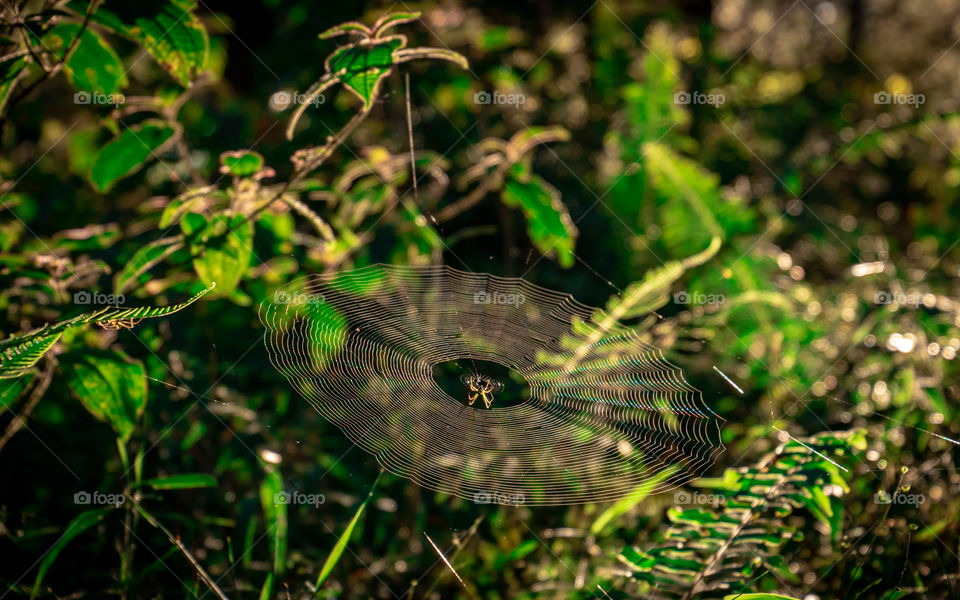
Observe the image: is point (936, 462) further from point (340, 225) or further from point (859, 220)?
point (859, 220)

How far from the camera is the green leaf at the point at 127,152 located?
181 cm

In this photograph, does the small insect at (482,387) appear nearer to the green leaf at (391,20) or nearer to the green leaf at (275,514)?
the green leaf at (275,514)

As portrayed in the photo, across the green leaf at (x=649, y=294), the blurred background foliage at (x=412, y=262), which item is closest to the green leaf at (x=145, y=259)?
the blurred background foliage at (x=412, y=262)

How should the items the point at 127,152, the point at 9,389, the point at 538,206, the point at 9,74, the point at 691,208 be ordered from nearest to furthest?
the point at 9,389, the point at 9,74, the point at 127,152, the point at 538,206, the point at 691,208

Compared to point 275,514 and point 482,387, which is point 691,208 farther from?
point 275,514

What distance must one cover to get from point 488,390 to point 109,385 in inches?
38.8

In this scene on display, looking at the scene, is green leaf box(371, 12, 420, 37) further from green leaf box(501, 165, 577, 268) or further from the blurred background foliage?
green leaf box(501, 165, 577, 268)

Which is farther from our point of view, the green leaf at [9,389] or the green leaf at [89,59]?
the green leaf at [89,59]

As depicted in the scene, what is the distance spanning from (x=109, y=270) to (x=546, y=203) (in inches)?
51.5

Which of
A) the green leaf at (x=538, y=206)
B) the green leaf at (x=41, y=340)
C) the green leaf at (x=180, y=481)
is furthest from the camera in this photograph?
the green leaf at (x=538, y=206)

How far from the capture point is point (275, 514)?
1850 millimetres

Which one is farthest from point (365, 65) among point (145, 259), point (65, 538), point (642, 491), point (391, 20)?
point (65, 538)

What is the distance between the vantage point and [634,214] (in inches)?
120

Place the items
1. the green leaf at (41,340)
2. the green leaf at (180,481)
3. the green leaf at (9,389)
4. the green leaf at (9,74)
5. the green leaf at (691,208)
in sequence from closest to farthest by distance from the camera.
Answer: the green leaf at (41,340) → the green leaf at (9,389) → the green leaf at (9,74) → the green leaf at (180,481) → the green leaf at (691,208)
